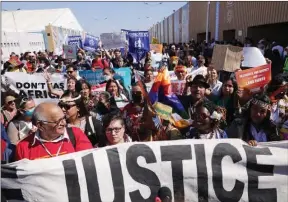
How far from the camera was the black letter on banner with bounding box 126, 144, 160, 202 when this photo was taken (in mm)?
2904

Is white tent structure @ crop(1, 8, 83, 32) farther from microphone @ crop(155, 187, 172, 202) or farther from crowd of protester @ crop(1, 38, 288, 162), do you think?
microphone @ crop(155, 187, 172, 202)

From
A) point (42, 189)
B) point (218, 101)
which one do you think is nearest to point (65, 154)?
point (42, 189)

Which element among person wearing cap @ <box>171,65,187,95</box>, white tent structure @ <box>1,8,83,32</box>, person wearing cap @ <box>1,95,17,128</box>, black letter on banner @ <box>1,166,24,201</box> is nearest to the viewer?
black letter on banner @ <box>1,166,24,201</box>

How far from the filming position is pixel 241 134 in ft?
11.1

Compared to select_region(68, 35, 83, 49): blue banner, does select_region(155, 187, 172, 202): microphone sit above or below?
below

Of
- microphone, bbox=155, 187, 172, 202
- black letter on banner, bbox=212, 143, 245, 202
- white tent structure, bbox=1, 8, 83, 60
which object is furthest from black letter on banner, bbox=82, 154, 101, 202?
white tent structure, bbox=1, 8, 83, 60

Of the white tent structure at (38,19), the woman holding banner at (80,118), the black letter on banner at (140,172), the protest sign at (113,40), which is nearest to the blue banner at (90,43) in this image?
the protest sign at (113,40)

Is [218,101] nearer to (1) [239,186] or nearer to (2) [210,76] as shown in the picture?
(2) [210,76]

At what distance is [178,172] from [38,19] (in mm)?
38212

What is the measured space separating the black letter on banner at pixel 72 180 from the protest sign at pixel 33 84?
393 cm

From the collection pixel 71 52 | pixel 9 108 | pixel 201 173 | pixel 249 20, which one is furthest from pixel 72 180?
pixel 249 20

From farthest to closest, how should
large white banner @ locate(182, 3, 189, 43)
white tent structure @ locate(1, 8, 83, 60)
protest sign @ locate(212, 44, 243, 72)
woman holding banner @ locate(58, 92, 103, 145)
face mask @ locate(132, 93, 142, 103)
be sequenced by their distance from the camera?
large white banner @ locate(182, 3, 189, 43)
white tent structure @ locate(1, 8, 83, 60)
protest sign @ locate(212, 44, 243, 72)
face mask @ locate(132, 93, 142, 103)
woman holding banner @ locate(58, 92, 103, 145)

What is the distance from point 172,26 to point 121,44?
1620 inches

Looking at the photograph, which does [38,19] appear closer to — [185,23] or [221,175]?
[185,23]
